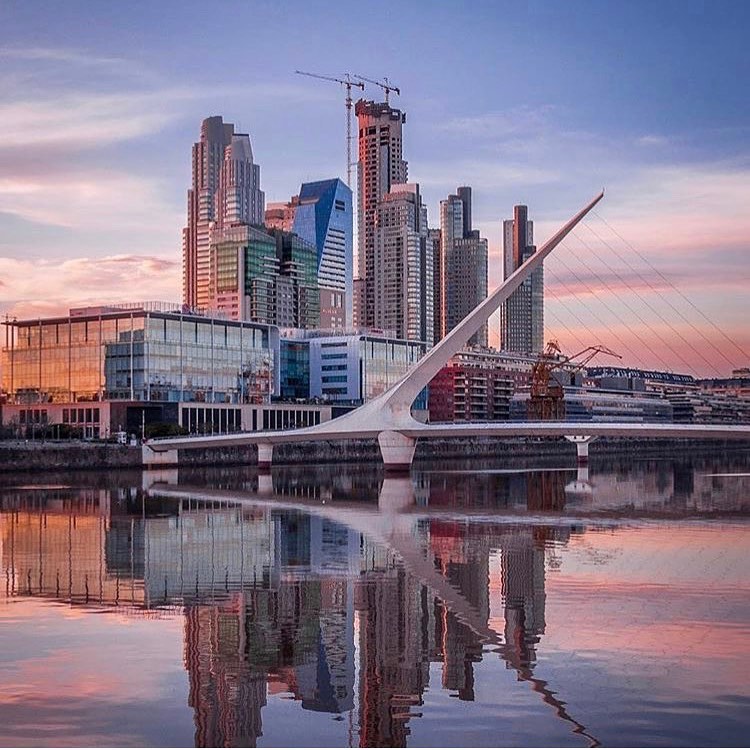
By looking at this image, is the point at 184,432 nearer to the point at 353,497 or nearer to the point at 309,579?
the point at 353,497

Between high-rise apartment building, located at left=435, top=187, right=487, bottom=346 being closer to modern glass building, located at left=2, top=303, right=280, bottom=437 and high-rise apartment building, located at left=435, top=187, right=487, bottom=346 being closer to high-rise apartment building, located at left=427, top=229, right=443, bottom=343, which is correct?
high-rise apartment building, located at left=427, top=229, right=443, bottom=343

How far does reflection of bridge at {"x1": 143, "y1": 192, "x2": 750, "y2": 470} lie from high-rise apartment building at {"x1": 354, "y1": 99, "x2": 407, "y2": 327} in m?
137

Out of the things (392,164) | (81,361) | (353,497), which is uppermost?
(392,164)

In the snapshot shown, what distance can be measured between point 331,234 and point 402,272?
13684mm

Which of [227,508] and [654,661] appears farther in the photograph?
[227,508]

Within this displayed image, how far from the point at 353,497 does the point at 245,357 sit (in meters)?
43.1

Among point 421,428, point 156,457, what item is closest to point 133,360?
point 156,457

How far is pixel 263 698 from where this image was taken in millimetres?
9812

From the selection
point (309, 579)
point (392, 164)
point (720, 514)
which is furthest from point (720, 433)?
point (392, 164)

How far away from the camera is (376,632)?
1257 centimetres

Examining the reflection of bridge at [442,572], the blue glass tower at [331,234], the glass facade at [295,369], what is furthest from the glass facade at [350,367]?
the blue glass tower at [331,234]

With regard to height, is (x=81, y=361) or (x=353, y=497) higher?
(x=81, y=361)

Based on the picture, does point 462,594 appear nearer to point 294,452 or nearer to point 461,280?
point 294,452

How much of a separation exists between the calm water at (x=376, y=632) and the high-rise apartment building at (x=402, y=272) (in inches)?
5957
